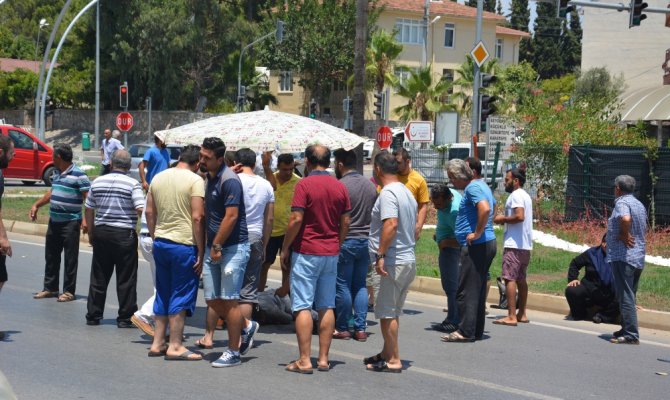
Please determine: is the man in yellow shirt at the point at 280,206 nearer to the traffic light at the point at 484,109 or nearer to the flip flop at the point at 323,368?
the flip flop at the point at 323,368

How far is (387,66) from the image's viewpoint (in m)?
57.8

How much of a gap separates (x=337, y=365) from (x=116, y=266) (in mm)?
2768

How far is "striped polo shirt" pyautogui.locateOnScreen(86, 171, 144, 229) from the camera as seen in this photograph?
961cm

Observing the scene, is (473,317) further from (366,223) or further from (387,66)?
(387,66)

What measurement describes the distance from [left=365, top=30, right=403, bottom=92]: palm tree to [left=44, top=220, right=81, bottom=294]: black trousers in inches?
1796

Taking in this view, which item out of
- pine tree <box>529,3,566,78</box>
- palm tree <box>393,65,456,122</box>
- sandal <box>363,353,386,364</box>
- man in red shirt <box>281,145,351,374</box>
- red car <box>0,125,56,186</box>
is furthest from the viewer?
pine tree <box>529,3,566,78</box>

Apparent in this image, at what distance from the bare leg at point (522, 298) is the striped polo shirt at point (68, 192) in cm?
521

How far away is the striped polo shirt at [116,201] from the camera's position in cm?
961

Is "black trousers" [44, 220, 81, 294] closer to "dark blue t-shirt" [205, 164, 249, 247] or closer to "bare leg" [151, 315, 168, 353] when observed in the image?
"bare leg" [151, 315, 168, 353]

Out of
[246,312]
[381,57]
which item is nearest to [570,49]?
[381,57]

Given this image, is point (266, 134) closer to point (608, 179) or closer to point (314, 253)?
point (314, 253)

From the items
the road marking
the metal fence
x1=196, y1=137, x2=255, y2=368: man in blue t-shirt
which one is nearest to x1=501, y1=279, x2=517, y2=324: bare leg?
the road marking

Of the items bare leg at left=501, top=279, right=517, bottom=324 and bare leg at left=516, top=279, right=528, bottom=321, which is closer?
bare leg at left=501, top=279, right=517, bottom=324

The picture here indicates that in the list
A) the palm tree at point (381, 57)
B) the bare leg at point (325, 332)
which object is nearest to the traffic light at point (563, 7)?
the bare leg at point (325, 332)
